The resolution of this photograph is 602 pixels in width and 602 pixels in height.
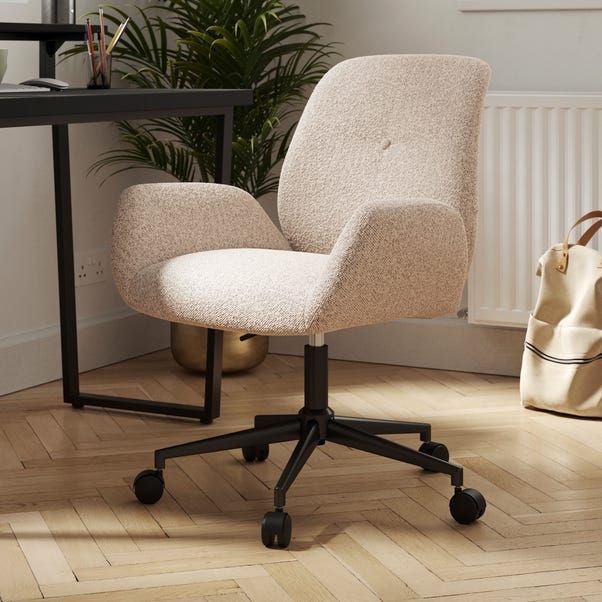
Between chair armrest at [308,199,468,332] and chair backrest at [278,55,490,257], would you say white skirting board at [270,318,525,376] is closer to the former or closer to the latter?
chair backrest at [278,55,490,257]

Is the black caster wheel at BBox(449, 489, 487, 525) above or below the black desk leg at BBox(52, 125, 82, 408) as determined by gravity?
below

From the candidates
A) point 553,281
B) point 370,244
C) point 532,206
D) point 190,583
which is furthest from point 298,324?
point 532,206

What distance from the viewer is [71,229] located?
2865mm

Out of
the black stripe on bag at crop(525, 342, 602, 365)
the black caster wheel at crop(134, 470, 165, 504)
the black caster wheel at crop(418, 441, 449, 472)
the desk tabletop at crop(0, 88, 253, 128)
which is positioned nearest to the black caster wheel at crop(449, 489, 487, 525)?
the black caster wheel at crop(418, 441, 449, 472)

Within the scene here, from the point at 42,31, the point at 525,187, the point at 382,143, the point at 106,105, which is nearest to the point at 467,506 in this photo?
the point at 382,143

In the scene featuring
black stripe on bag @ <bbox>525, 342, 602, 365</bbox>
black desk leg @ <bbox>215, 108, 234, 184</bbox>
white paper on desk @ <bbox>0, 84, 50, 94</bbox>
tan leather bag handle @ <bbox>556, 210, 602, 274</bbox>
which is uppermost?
white paper on desk @ <bbox>0, 84, 50, 94</bbox>

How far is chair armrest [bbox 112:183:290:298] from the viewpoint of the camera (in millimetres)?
2250

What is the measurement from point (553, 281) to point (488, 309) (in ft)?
1.22

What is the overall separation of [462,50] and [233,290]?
1481 millimetres

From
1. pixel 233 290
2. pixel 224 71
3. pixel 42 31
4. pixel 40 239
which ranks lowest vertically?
pixel 40 239

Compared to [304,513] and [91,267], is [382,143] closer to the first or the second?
[304,513]

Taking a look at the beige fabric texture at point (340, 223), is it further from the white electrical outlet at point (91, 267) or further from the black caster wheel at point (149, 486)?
the white electrical outlet at point (91, 267)

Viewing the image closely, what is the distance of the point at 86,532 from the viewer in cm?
207

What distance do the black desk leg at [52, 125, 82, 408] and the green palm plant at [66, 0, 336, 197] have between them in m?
0.36
